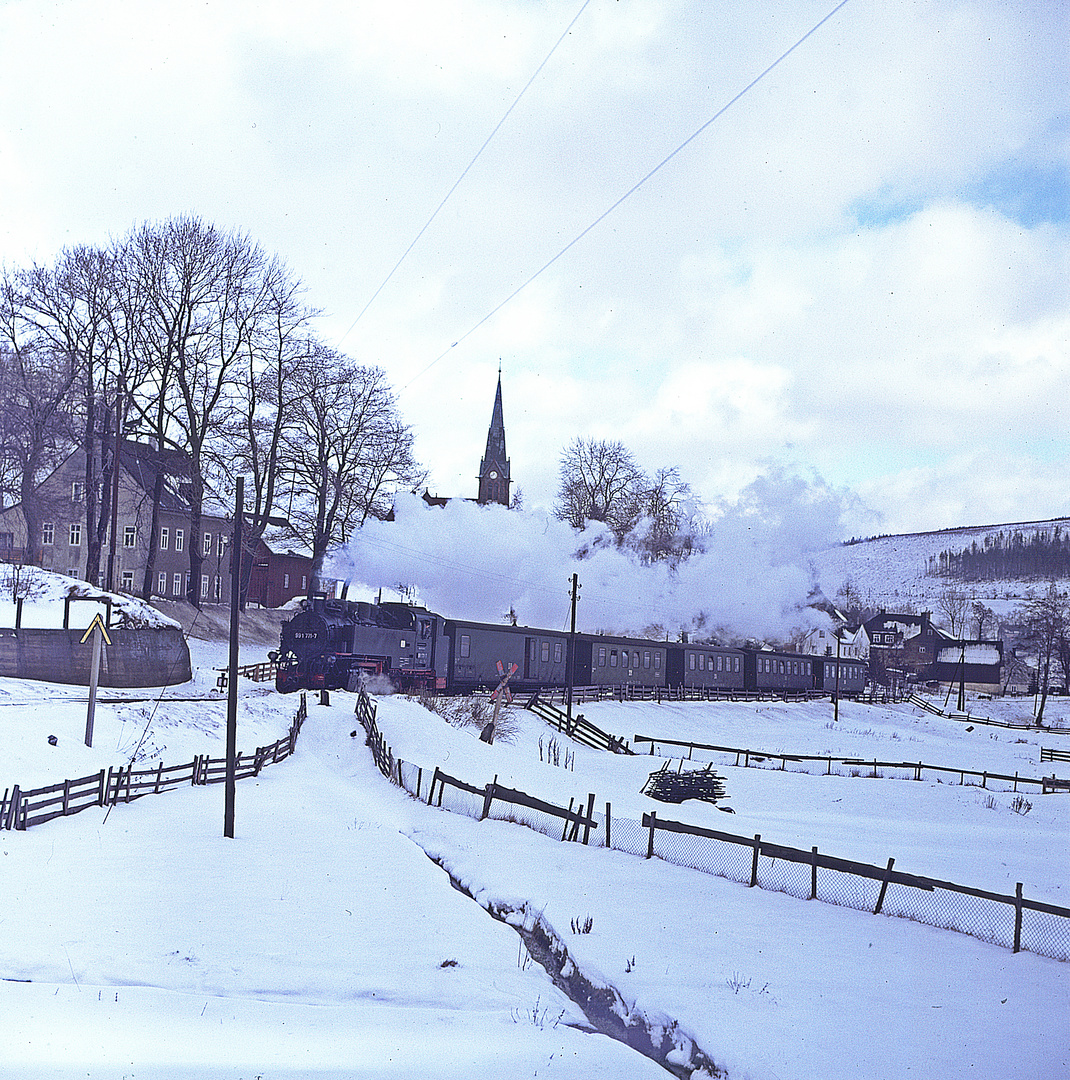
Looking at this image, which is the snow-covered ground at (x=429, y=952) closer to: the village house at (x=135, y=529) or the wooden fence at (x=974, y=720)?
the village house at (x=135, y=529)

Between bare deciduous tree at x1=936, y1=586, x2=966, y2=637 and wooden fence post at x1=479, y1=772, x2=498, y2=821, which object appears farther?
bare deciduous tree at x1=936, y1=586, x2=966, y2=637

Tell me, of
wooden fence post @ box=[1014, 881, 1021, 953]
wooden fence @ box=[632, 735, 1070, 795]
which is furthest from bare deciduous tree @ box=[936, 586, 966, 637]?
wooden fence post @ box=[1014, 881, 1021, 953]

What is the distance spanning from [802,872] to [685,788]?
37.1ft

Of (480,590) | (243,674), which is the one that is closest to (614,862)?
(243,674)

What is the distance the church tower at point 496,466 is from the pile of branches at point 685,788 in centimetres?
4715

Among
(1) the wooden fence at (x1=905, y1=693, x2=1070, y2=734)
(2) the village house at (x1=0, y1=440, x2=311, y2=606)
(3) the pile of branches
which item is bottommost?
(1) the wooden fence at (x1=905, y1=693, x2=1070, y2=734)

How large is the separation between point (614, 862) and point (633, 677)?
34118mm

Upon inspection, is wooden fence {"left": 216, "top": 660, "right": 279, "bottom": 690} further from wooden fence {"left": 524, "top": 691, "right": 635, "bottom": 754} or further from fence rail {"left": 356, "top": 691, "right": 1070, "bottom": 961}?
fence rail {"left": 356, "top": 691, "right": 1070, "bottom": 961}

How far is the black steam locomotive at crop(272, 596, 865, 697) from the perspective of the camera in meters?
33.6

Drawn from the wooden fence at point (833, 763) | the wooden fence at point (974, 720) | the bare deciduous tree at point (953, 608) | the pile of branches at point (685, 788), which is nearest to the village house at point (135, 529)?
the wooden fence at point (833, 763)

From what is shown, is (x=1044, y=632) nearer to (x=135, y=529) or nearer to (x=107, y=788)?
(x=135, y=529)

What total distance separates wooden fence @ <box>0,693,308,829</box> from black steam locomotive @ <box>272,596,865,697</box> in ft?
25.0

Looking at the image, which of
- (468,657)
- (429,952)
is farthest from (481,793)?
(468,657)

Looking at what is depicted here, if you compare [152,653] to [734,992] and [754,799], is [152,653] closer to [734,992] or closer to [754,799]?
[754,799]
